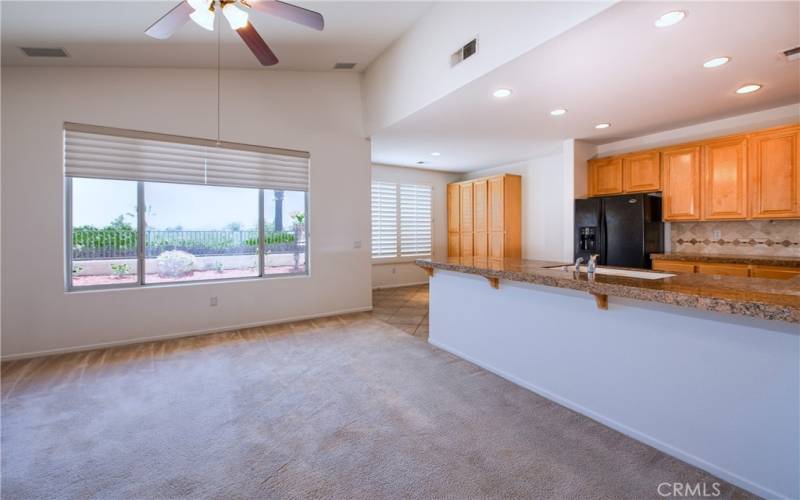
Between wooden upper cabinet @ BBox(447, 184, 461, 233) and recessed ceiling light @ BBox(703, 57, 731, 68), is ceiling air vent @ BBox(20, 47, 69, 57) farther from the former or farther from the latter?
wooden upper cabinet @ BBox(447, 184, 461, 233)

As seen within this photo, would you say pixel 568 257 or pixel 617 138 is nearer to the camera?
pixel 617 138

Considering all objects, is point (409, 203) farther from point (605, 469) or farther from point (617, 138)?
point (605, 469)

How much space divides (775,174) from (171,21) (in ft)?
17.8

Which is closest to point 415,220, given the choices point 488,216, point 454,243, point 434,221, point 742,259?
point 434,221

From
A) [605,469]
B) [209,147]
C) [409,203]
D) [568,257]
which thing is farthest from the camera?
[409,203]

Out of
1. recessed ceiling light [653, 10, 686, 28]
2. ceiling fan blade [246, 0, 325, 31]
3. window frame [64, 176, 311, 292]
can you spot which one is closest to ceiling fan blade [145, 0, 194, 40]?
ceiling fan blade [246, 0, 325, 31]

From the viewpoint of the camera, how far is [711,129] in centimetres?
413

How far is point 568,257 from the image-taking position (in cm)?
531

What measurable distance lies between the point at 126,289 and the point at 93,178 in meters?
1.22

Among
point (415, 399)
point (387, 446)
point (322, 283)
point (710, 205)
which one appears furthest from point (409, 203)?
point (387, 446)

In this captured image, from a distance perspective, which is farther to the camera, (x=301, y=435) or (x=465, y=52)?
(x=465, y=52)

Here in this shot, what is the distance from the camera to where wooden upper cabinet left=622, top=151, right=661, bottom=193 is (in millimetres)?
4375

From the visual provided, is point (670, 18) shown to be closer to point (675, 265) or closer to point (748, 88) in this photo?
point (748, 88)

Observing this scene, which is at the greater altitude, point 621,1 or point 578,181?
point 621,1
